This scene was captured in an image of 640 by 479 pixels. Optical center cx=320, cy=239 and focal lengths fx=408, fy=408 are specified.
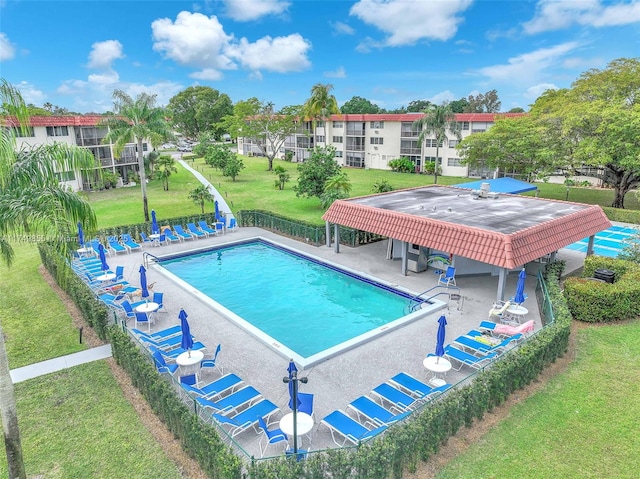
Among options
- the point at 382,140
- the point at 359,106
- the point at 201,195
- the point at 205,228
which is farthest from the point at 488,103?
the point at 205,228

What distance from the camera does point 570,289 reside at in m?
15.2

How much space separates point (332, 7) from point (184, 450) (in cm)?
5494

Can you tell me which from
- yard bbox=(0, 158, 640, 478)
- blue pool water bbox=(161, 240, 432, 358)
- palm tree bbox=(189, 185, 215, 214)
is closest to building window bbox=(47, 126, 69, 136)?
palm tree bbox=(189, 185, 215, 214)

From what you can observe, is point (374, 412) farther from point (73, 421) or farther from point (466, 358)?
point (73, 421)

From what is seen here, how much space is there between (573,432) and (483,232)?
8.06m

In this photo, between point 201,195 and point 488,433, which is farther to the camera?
point 201,195

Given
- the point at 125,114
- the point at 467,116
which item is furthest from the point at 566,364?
the point at 467,116

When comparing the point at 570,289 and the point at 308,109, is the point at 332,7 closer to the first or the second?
the point at 308,109

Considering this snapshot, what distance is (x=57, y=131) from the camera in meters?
41.6

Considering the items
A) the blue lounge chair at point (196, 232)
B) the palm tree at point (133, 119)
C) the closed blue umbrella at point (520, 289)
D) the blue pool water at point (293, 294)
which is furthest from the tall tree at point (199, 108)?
the closed blue umbrella at point (520, 289)

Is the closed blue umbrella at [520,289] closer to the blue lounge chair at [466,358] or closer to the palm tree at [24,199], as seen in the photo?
the blue lounge chair at [466,358]

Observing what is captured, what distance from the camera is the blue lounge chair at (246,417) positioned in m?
9.19

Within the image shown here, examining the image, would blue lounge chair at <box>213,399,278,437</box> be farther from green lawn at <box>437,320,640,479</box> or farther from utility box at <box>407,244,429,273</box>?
utility box at <box>407,244,429,273</box>

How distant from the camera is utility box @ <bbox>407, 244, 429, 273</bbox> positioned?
20.0m
